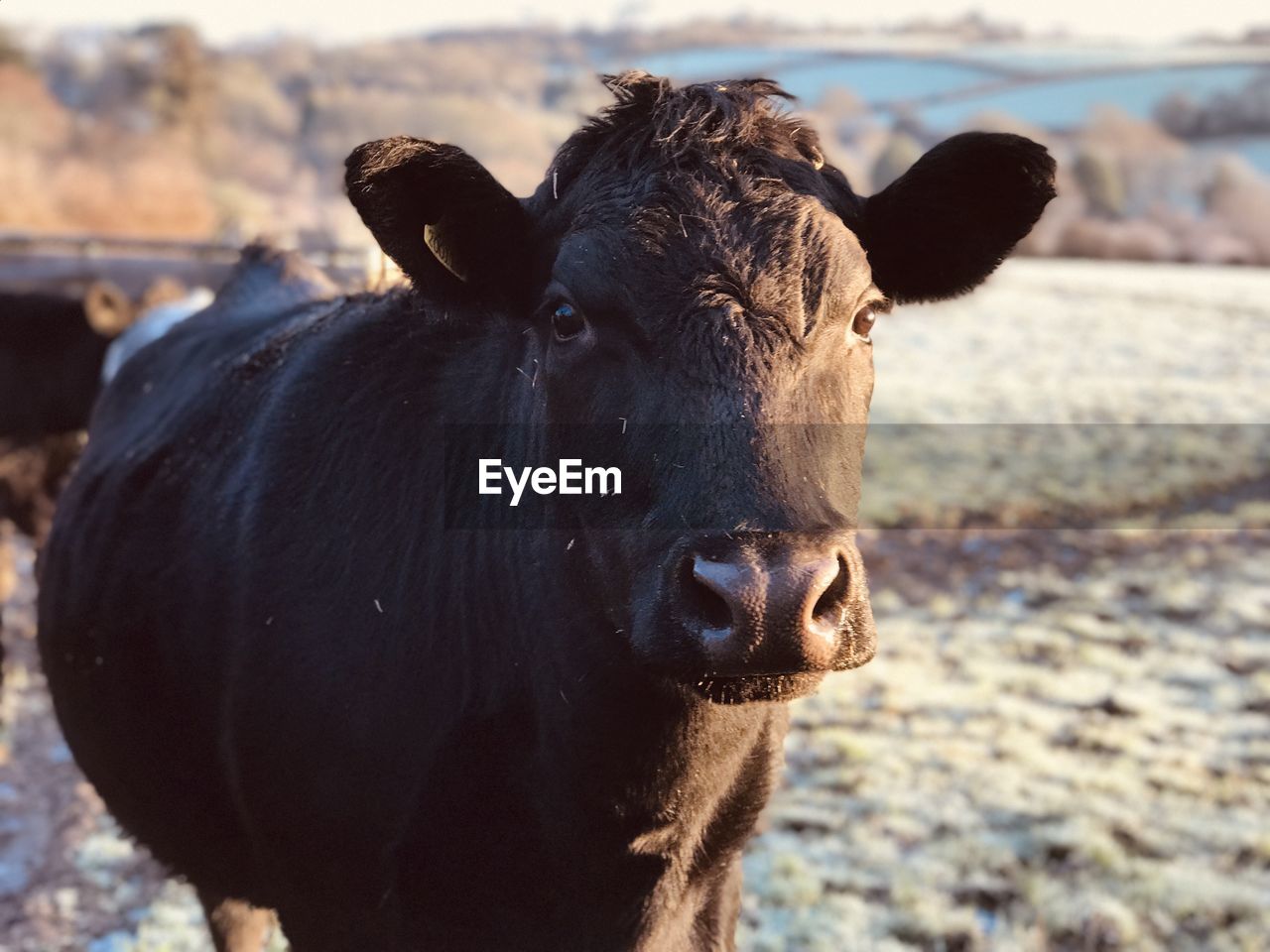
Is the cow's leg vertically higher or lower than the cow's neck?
lower

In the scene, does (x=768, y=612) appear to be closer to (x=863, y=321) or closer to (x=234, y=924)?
(x=863, y=321)

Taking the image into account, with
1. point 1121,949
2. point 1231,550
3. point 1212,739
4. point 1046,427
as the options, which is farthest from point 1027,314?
point 1121,949

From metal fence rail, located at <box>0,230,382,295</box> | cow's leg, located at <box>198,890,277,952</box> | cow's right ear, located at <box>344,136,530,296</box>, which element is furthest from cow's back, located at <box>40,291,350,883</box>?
metal fence rail, located at <box>0,230,382,295</box>

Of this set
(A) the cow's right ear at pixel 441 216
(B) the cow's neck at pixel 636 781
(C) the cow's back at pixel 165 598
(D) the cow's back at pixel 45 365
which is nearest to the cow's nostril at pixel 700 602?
(B) the cow's neck at pixel 636 781

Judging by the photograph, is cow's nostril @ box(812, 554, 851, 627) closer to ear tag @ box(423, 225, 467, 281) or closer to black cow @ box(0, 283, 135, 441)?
ear tag @ box(423, 225, 467, 281)

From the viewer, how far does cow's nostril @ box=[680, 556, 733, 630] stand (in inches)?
68.9

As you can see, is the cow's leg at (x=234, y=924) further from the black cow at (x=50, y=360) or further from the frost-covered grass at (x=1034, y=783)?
the black cow at (x=50, y=360)

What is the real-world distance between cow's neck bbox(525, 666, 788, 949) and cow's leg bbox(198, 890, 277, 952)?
182 centimetres

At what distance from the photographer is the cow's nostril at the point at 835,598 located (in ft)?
5.81

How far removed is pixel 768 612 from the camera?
167cm

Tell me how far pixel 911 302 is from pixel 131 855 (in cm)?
440

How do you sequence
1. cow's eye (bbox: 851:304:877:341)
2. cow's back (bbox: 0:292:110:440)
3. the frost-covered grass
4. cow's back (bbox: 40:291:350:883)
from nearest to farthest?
1. cow's eye (bbox: 851:304:877:341)
2. cow's back (bbox: 40:291:350:883)
3. the frost-covered grass
4. cow's back (bbox: 0:292:110:440)

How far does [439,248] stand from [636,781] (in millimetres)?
1214

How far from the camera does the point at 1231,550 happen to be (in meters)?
9.95
